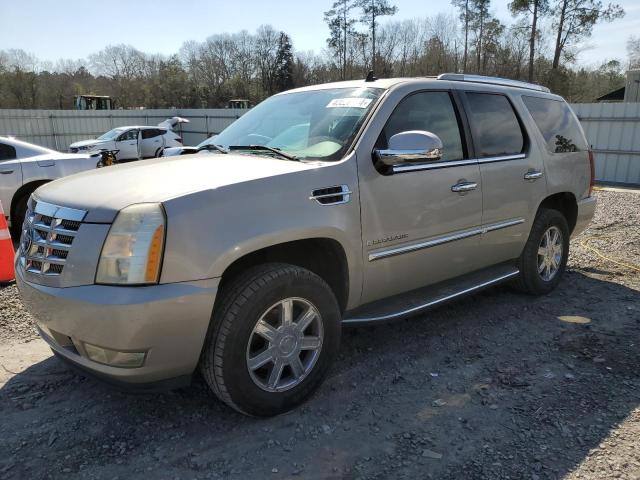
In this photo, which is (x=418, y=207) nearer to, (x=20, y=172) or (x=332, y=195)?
(x=332, y=195)

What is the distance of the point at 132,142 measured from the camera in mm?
21156

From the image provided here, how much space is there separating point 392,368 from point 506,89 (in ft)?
8.79

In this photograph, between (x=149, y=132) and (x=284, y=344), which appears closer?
(x=284, y=344)

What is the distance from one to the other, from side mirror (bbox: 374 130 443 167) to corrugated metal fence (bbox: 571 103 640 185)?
14.2 meters

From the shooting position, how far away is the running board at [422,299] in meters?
3.30

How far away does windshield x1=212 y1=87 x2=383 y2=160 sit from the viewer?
10.7 feet

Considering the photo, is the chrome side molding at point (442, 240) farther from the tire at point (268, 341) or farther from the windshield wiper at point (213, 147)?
the windshield wiper at point (213, 147)

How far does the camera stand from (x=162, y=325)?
7.84 feet

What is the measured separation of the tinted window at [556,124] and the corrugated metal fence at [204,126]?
11313 millimetres

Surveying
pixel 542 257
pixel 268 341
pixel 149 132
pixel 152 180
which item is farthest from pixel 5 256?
pixel 149 132

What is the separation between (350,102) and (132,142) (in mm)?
19647

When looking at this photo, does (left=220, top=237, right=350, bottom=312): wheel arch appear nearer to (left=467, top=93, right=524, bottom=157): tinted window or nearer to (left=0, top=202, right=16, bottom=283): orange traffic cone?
(left=467, top=93, right=524, bottom=157): tinted window

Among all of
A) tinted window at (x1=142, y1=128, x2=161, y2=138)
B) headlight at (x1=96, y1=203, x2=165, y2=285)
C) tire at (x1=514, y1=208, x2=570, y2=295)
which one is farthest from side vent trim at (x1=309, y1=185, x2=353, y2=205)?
tinted window at (x1=142, y1=128, x2=161, y2=138)

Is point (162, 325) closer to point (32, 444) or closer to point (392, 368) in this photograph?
point (32, 444)
